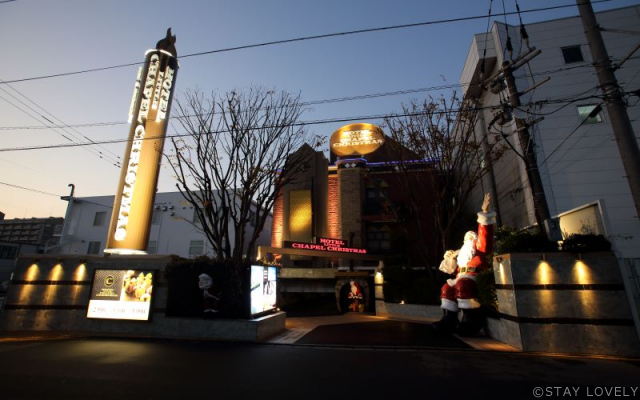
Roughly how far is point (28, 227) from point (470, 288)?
A: 11301 centimetres

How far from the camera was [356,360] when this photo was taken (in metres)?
6.32

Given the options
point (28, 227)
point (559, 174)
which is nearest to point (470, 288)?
point (559, 174)

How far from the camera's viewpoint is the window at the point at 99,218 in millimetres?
28500

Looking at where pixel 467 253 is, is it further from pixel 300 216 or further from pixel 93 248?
pixel 93 248

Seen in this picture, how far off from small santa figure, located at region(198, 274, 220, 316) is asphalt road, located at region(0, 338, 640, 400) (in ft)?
4.87

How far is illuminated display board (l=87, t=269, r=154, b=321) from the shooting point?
929 centimetres

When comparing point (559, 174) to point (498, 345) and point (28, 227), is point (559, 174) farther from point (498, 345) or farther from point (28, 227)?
point (28, 227)

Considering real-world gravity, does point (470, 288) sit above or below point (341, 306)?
above

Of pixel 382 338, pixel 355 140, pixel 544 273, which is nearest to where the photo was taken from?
pixel 544 273

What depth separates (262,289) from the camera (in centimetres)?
993

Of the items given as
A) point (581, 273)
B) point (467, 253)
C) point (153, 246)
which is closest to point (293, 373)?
point (467, 253)

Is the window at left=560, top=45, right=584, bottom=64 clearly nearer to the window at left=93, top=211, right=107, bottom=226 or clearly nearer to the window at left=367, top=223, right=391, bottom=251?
the window at left=367, top=223, right=391, bottom=251

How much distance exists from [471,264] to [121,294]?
1109 cm

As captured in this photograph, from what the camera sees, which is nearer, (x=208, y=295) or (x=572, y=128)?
(x=208, y=295)
